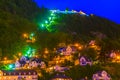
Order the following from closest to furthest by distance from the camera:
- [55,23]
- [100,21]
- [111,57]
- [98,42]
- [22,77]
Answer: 1. [22,77]
2. [111,57]
3. [98,42]
4. [55,23]
5. [100,21]

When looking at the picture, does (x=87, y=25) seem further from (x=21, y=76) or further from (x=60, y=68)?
(x=21, y=76)

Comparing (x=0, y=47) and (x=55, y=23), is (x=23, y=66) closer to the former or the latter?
(x=0, y=47)

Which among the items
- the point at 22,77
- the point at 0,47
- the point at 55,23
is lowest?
the point at 22,77

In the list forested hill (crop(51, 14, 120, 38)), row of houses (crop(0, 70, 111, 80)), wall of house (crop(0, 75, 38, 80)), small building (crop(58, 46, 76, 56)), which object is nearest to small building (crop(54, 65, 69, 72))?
row of houses (crop(0, 70, 111, 80))

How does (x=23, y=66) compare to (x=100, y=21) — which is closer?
(x=23, y=66)

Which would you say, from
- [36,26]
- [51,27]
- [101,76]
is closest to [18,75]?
[101,76]

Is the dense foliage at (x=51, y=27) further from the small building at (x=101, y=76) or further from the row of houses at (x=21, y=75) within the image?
the row of houses at (x=21, y=75)

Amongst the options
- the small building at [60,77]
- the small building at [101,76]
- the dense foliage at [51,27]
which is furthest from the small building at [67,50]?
the small building at [60,77]

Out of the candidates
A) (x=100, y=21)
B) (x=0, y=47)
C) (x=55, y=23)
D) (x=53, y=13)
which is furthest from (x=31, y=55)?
(x=100, y=21)
